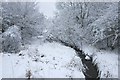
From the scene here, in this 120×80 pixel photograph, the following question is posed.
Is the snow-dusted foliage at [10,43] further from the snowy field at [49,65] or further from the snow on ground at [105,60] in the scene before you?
the snow on ground at [105,60]

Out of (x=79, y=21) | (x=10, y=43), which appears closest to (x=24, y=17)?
(x=10, y=43)

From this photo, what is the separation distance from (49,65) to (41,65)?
0.54m

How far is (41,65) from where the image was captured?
1292 centimetres

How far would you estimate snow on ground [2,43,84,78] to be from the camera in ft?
38.2

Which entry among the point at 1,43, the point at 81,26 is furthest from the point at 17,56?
the point at 81,26

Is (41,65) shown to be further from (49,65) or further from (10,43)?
(10,43)

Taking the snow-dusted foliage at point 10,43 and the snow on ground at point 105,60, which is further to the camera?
the snow-dusted foliage at point 10,43

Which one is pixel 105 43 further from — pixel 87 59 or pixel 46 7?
pixel 46 7

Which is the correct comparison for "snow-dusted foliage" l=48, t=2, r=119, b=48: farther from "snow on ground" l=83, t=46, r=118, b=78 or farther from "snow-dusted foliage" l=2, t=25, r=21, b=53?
"snow-dusted foliage" l=2, t=25, r=21, b=53

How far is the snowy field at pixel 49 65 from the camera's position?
11711 millimetres

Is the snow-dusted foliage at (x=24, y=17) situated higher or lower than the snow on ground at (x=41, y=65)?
higher

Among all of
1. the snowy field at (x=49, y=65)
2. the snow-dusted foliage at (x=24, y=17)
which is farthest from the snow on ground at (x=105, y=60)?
the snow-dusted foliage at (x=24, y=17)

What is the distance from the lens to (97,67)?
46.0 feet

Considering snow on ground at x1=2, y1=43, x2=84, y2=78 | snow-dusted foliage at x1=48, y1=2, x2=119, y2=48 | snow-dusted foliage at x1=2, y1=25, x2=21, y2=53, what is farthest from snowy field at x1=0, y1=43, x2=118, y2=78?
snow-dusted foliage at x1=48, y1=2, x2=119, y2=48
